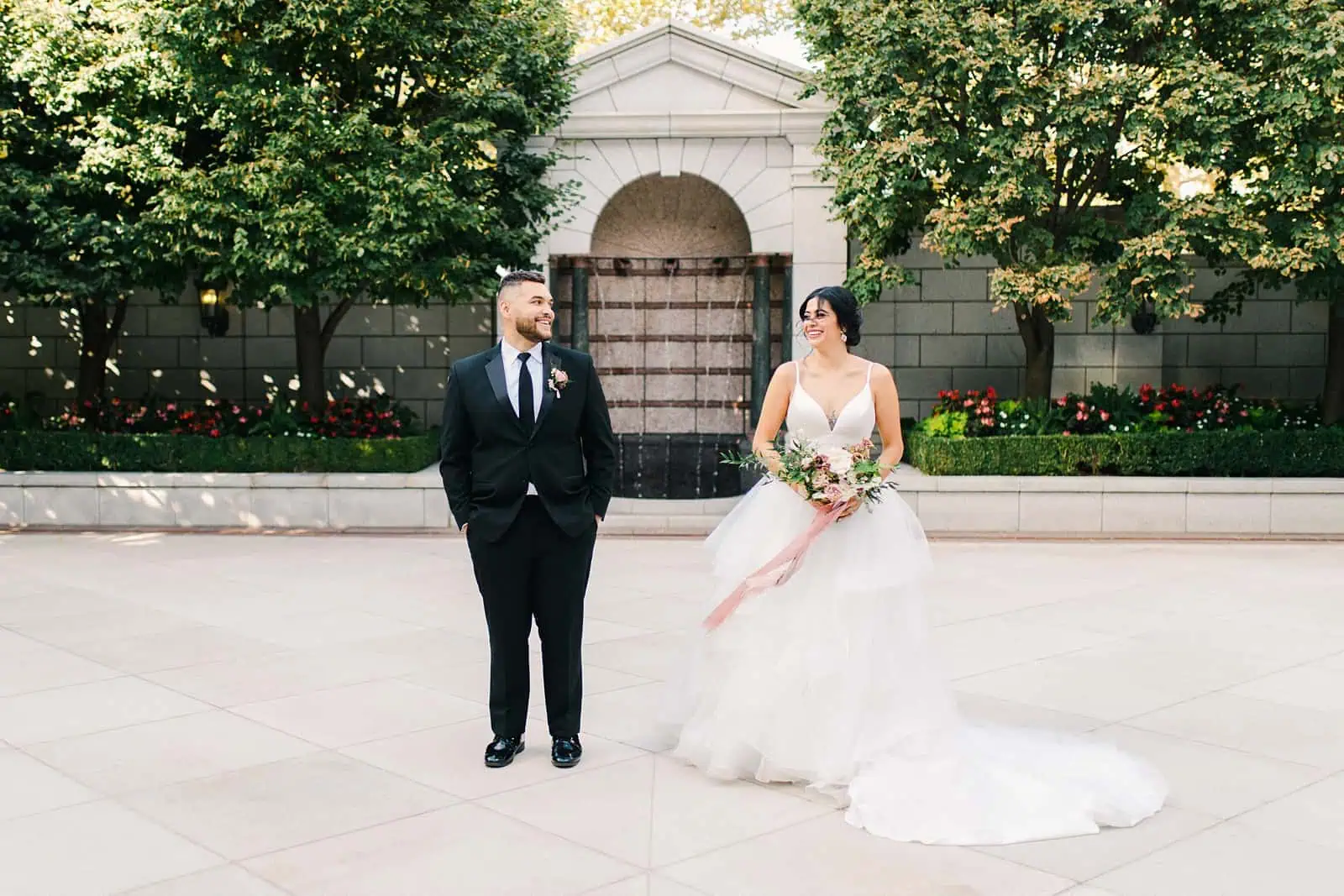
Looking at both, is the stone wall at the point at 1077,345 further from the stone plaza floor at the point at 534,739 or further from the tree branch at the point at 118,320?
the tree branch at the point at 118,320

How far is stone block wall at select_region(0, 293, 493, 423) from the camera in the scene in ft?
57.3

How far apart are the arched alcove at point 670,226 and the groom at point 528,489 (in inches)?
489

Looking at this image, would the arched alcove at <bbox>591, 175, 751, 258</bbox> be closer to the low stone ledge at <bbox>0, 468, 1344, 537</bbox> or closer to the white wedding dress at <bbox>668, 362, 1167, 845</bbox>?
the low stone ledge at <bbox>0, 468, 1344, 537</bbox>

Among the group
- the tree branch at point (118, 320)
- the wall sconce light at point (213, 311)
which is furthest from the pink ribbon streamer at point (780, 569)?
the wall sconce light at point (213, 311)

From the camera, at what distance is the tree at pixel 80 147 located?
13609mm

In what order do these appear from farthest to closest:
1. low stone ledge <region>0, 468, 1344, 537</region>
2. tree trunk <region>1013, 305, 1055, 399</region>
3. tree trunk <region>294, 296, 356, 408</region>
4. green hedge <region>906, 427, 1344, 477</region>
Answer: tree trunk <region>294, 296, 356, 408</region> < tree trunk <region>1013, 305, 1055, 399</region> < green hedge <region>906, 427, 1344, 477</region> < low stone ledge <region>0, 468, 1344, 537</region>

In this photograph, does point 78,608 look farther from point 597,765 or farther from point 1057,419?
point 1057,419

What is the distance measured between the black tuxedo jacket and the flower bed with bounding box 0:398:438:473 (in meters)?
8.88

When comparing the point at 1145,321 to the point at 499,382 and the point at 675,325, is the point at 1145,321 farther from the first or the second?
the point at 499,382

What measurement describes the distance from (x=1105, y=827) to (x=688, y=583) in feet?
20.1

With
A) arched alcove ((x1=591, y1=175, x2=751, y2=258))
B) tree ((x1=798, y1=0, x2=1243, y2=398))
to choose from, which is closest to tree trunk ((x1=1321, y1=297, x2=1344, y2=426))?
tree ((x1=798, y1=0, x2=1243, y2=398))

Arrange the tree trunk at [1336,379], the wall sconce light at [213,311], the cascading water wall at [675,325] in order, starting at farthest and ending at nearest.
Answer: the cascading water wall at [675,325] < the wall sconce light at [213,311] < the tree trunk at [1336,379]

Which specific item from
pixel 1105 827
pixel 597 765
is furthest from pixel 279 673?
pixel 1105 827

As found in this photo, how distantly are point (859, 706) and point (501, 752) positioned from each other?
5.48ft
